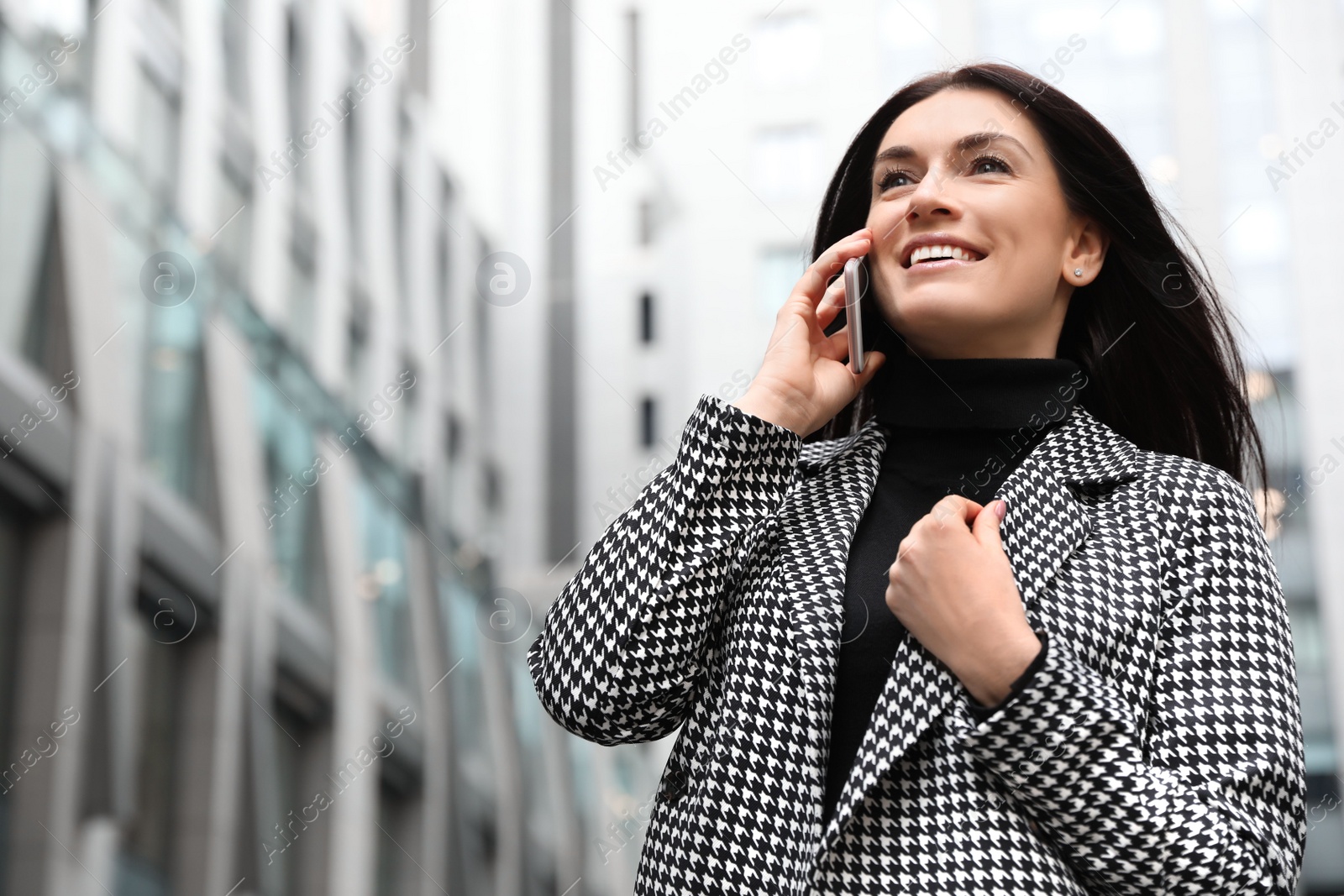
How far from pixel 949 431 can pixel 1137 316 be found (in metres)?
0.40

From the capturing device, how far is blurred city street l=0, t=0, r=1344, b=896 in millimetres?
Answer: 5844

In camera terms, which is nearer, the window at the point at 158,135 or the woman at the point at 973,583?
the woman at the point at 973,583

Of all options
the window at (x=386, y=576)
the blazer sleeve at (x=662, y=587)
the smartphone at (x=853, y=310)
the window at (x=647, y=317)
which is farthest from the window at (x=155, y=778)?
the window at (x=647, y=317)

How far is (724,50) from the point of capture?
12766 mm

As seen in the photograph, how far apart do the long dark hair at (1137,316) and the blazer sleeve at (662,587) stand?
0.49 meters

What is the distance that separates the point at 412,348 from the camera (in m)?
11.5

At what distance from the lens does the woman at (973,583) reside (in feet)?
4.27

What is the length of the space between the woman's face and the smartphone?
6 cm

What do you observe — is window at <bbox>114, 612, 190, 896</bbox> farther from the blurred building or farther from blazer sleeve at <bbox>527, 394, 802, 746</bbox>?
blazer sleeve at <bbox>527, 394, 802, 746</bbox>

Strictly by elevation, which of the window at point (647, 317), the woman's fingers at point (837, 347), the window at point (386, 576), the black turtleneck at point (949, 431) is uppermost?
the woman's fingers at point (837, 347)

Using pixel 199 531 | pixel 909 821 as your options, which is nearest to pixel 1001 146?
pixel 909 821

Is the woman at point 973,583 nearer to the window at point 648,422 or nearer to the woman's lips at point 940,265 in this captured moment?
the woman's lips at point 940,265

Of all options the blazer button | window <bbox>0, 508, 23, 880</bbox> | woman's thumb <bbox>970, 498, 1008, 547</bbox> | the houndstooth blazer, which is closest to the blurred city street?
window <bbox>0, 508, 23, 880</bbox>

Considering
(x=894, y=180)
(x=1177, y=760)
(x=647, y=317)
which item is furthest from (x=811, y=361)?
(x=647, y=317)
